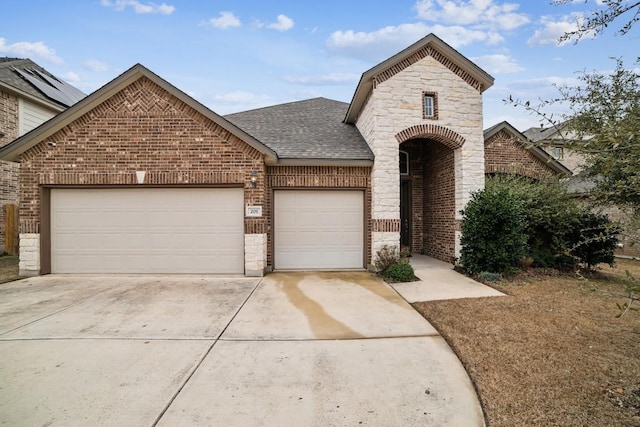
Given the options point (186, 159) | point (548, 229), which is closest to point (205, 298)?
point (186, 159)

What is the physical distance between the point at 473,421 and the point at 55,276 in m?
9.87

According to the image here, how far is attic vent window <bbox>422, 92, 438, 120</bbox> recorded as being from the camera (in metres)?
8.94

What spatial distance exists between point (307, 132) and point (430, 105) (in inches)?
158

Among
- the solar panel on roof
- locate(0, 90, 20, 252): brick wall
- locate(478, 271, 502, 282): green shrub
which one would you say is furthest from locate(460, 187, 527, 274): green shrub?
the solar panel on roof

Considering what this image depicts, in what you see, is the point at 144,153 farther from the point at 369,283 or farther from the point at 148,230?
the point at 369,283

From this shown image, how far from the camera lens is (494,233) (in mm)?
7801

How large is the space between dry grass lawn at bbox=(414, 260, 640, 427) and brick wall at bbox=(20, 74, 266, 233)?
5.46 meters

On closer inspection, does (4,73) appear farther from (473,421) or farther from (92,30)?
(473,421)

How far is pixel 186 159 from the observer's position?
8070 millimetres

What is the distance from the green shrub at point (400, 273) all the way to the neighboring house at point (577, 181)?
12.6 feet

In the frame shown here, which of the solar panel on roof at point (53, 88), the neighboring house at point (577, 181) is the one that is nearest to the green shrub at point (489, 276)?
the neighboring house at point (577, 181)

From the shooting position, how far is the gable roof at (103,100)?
7785 millimetres

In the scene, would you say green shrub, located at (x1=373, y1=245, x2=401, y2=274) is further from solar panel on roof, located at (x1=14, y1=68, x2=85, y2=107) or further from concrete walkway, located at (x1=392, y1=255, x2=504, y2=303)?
solar panel on roof, located at (x1=14, y1=68, x2=85, y2=107)

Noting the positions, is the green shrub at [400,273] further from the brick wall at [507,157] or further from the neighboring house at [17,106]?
the neighboring house at [17,106]
